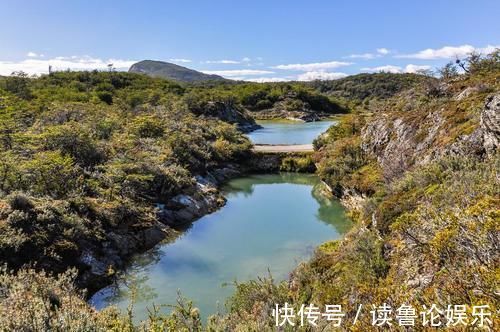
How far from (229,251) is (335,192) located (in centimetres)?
1275

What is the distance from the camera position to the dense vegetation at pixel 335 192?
21.3 feet

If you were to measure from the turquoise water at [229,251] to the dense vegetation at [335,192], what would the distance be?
1325 mm

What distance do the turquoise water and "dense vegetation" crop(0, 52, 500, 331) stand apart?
52.2 inches

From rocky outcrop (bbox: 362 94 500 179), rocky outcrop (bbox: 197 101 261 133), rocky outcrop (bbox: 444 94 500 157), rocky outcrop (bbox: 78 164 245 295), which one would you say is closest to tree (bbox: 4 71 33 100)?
rocky outcrop (bbox: 197 101 261 133)

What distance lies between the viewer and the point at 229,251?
63.3 feet

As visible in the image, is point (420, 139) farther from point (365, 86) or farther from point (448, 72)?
point (365, 86)

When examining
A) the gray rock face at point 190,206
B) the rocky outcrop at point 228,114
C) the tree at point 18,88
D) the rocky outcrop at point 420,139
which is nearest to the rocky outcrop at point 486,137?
the rocky outcrop at point 420,139

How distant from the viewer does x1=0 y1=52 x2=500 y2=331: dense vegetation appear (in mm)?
6484

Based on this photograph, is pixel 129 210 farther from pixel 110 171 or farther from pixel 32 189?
pixel 32 189

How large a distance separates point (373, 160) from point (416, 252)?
1927 centimetres

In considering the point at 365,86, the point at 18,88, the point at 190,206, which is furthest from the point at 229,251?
the point at 365,86

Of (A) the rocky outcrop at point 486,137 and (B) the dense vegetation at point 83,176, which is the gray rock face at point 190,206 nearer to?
(B) the dense vegetation at point 83,176

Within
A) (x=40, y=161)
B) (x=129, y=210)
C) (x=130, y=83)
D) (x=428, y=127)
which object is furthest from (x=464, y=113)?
(x=130, y=83)

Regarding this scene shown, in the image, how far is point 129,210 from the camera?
20.4 metres
